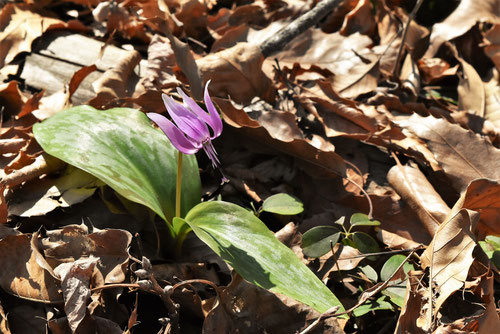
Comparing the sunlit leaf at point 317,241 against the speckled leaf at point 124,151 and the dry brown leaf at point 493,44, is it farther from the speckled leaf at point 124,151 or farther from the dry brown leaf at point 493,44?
the dry brown leaf at point 493,44

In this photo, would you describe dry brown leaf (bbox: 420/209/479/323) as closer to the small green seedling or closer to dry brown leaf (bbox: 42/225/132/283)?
the small green seedling

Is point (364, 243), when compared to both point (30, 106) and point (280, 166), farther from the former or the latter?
point (30, 106)

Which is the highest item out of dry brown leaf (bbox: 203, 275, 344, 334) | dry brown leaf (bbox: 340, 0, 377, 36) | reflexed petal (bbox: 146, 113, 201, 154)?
reflexed petal (bbox: 146, 113, 201, 154)

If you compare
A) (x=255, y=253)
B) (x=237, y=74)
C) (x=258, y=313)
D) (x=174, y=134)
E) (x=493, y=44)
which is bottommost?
(x=258, y=313)

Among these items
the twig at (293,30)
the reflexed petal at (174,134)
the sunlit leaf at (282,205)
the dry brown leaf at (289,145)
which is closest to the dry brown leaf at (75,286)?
the reflexed petal at (174,134)

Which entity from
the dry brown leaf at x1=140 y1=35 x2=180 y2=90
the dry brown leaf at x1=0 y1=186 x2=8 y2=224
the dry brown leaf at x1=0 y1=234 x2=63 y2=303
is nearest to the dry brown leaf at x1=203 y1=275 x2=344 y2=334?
the dry brown leaf at x1=0 y1=234 x2=63 y2=303

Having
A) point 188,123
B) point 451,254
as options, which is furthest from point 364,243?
point 188,123
